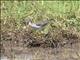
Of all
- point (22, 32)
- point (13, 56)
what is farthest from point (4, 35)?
point (13, 56)

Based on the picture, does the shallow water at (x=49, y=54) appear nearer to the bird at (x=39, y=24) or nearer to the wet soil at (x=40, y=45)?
the wet soil at (x=40, y=45)

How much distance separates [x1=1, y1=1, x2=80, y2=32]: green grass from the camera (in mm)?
5709

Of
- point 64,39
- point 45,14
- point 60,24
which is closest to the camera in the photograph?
point 64,39

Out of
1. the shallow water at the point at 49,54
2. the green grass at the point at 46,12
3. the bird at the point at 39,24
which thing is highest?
the green grass at the point at 46,12

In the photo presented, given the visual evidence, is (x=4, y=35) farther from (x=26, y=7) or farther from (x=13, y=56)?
(x=26, y=7)

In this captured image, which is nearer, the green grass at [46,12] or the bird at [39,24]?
the bird at [39,24]

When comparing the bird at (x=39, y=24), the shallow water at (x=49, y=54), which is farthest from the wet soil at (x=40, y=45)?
the bird at (x=39, y=24)

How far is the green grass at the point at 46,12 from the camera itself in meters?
5.71

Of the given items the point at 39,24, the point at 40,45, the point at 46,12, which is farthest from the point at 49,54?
the point at 46,12

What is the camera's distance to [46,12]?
6.13 meters

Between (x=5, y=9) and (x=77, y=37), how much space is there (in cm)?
192

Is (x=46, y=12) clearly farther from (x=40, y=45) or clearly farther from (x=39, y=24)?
(x=40, y=45)

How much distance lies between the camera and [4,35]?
5355mm

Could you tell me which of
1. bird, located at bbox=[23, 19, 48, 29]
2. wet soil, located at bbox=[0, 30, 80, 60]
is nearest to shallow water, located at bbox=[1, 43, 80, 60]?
wet soil, located at bbox=[0, 30, 80, 60]
